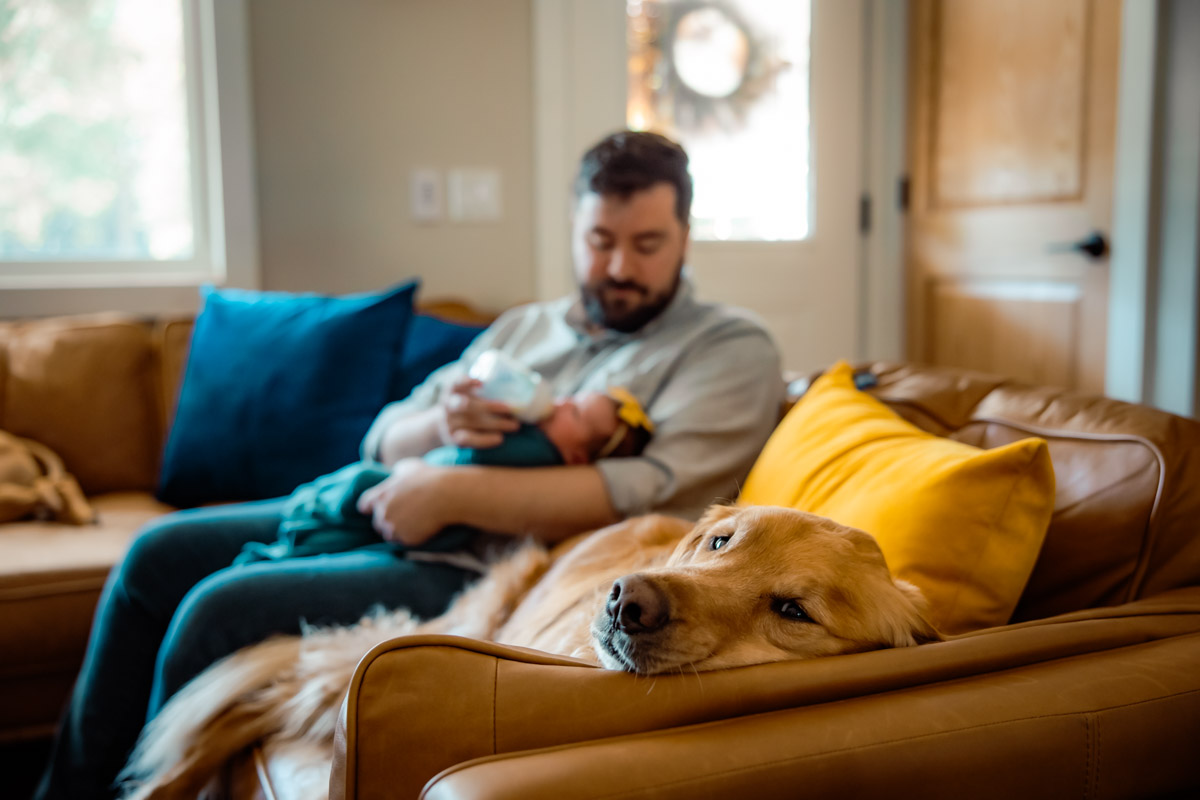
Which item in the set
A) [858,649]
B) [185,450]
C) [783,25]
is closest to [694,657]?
[858,649]

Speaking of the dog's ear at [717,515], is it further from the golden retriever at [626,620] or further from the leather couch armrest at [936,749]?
the leather couch armrest at [936,749]

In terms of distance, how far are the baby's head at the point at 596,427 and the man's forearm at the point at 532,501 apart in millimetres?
67

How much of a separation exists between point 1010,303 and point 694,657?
247 cm

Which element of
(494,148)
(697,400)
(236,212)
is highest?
(494,148)

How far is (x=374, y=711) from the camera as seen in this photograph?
70 cm

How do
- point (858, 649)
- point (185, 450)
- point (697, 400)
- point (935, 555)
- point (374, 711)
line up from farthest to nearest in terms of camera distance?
point (185, 450)
point (697, 400)
point (935, 555)
point (858, 649)
point (374, 711)

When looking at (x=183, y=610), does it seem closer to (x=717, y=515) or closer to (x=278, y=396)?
(x=717, y=515)

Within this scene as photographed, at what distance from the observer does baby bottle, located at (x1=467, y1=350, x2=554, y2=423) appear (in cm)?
150

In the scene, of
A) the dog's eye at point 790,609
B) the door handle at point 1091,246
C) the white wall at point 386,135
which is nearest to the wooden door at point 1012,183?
the door handle at point 1091,246

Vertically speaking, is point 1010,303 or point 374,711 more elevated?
point 1010,303

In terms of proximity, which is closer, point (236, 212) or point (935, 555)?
point (935, 555)

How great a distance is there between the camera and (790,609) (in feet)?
2.76

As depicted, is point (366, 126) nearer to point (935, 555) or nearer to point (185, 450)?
point (185, 450)

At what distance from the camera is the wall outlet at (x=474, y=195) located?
2814mm
